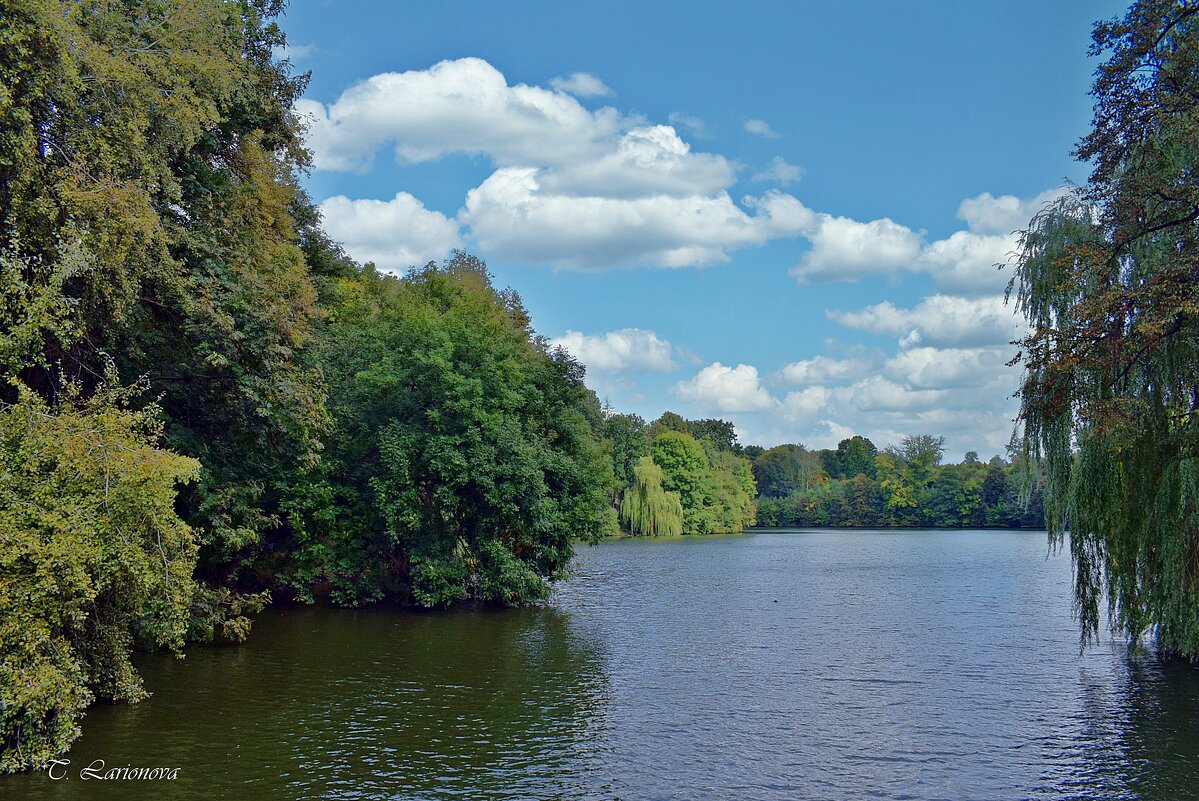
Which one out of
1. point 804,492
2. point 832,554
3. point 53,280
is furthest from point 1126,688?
point 804,492

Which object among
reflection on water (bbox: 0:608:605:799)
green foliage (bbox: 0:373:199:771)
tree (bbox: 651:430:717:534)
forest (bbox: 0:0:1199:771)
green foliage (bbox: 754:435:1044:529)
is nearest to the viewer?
green foliage (bbox: 0:373:199:771)

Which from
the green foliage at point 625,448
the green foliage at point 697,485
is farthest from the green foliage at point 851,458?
the green foliage at point 625,448

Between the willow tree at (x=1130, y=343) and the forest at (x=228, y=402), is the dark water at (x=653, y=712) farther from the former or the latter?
the willow tree at (x=1130, y=343)

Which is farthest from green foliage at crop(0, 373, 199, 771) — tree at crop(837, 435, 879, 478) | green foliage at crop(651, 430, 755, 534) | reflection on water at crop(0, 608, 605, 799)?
tree at crop(837, 435, 879, 478)

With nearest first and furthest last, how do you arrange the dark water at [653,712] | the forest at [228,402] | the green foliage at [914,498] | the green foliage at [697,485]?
the forest at [228,402], the dark water at [653,712], the green foliage at [697,485], the green foliage at [914,498]

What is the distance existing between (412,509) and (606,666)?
39.8ft

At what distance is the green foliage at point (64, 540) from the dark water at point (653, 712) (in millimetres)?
1338

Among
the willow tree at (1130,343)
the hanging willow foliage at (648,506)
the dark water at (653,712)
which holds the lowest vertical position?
the dark water at (653,712)

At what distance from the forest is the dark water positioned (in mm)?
1646

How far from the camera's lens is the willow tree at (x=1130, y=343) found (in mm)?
16031

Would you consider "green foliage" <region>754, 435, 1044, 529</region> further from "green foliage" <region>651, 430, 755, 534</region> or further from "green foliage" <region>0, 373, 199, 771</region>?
"green foliage" <region>0, 373, 199, 771</region>

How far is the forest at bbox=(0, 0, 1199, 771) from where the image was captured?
1349 centimetres

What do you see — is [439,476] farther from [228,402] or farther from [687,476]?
[687,476]

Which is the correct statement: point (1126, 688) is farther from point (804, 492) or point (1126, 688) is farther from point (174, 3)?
point (804, 492)
